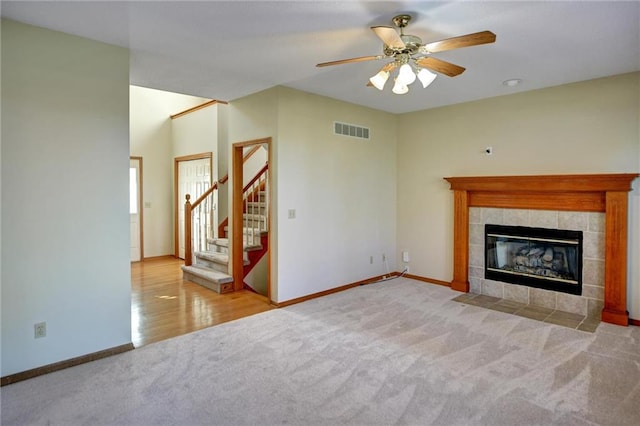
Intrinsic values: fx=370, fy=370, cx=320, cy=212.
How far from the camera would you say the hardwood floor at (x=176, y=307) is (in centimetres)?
368

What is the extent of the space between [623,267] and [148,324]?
489 cm

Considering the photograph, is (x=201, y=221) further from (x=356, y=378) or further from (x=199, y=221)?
(x=356, y=378)

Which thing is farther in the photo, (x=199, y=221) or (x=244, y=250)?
(x=199, y=221)

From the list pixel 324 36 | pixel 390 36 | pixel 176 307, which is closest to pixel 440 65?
pixel 390 36

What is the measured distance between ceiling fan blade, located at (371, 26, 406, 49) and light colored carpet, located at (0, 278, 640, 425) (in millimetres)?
2331

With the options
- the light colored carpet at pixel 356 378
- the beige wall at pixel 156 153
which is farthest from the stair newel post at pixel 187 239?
the light colored carpet at pixel 356 378

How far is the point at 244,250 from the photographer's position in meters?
5.23

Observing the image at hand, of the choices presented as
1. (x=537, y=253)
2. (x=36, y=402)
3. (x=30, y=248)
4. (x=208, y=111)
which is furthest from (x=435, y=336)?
(x=208, y=111)

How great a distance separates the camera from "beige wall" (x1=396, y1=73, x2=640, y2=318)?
383 centimetres

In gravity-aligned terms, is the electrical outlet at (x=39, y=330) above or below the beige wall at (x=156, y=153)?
below

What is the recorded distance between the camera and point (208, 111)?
6.61 meters

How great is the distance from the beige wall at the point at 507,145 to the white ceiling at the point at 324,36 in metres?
0.29

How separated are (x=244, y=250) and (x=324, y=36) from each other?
323 centimetres

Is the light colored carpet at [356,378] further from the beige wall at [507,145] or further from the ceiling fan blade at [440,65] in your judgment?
the ceiling fan blade at [440,65]
